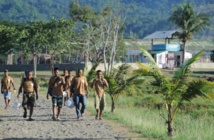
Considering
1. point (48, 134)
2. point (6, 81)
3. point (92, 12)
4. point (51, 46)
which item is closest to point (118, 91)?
point (6, 81)

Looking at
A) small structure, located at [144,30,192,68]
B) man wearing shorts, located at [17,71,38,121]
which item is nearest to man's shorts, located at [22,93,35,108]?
man wearing shorts, located at [17,71,38,121]

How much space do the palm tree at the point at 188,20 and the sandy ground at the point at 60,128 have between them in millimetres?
45482

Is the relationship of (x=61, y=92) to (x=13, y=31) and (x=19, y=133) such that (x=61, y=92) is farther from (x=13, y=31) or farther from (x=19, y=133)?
(x=13, y=31)

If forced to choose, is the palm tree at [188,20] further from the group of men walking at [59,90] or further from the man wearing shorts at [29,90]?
the man wearing shorts at [29,90]

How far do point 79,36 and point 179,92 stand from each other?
4388 centimetres

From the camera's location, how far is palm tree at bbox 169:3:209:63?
2397 inches

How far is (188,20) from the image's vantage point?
60.8 metres

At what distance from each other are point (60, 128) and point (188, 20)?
49008 millimetres

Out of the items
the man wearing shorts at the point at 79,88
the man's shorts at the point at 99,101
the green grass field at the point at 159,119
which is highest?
the man wearing shorts at the point at 79,88

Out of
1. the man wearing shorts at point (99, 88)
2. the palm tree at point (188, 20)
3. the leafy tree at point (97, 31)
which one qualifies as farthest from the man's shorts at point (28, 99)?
the palm tree at point (188, 20)

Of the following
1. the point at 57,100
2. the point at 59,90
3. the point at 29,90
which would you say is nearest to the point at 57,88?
the point at 59,90

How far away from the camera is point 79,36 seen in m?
55.4

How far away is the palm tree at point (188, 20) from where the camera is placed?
60875mm

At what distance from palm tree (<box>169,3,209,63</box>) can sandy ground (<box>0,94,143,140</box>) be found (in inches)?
1791
